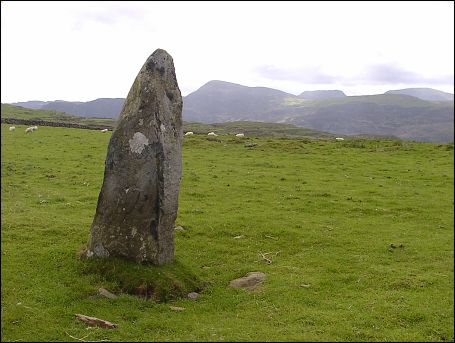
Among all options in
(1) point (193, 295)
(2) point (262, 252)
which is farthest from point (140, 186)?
(2) point (262, 252)

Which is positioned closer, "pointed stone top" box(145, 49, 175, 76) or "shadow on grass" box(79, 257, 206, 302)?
"shadow on grass" box(79, 257, 206, 302)

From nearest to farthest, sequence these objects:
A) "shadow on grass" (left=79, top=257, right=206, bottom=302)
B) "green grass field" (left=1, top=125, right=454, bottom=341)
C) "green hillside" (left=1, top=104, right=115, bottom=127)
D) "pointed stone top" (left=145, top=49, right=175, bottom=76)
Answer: "green grass field" (left=1, top=125, right=454, bottom=341), "shadow on grass" (left=79, top=257, right=206, bottom=302), "pointed stone top" (left=145, top=49, right=175, bottom=76), "green hillside" (left=1, top=104, right=115, bottom=127)

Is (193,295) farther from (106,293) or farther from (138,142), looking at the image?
(138,142)

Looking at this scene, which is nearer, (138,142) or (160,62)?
(138,142)

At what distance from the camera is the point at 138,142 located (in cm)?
1412

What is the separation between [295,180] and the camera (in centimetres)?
3200

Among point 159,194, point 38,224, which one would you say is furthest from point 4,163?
point 159,194

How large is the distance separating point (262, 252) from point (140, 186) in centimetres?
619

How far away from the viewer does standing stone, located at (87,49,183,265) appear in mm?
13984

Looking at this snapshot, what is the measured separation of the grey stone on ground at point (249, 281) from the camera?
1448 centimetres

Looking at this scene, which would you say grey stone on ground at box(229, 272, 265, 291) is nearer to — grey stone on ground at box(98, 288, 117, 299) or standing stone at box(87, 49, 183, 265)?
standing stone at box(87, 49, 183, 265)

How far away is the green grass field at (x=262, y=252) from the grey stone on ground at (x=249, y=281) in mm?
264

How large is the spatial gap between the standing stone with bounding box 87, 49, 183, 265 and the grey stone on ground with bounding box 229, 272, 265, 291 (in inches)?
92.1

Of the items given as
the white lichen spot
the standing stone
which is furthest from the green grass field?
the white lichen spot
